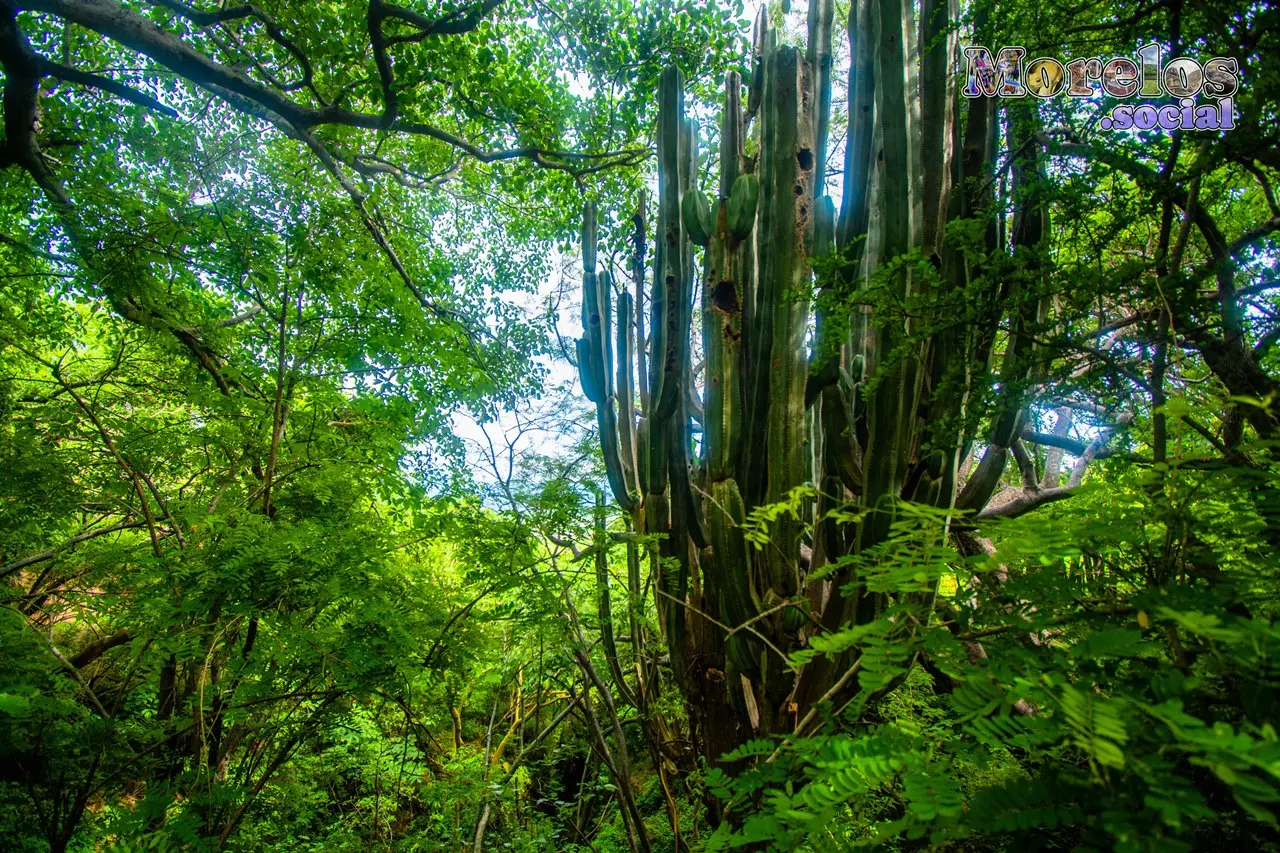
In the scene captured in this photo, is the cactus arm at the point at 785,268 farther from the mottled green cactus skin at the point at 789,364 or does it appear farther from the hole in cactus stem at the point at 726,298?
the hole in cactus stem at the point at 726,298

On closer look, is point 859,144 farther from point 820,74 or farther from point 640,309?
point 640,309

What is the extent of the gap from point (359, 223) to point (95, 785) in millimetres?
3835

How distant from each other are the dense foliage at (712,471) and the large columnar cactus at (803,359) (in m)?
0.02

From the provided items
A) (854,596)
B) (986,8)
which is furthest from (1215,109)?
(854,596)

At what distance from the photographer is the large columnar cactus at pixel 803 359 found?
1.83m

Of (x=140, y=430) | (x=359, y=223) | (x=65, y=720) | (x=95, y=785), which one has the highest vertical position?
(x=359, y=223)

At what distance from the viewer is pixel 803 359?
2.11 meters

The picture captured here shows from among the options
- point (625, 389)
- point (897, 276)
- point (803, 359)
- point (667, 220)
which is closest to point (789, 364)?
point (803, 359)

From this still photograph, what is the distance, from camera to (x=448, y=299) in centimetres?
559

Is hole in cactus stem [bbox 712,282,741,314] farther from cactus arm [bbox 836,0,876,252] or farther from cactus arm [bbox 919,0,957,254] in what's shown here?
cactus arm [bbox 919,0,957,254]

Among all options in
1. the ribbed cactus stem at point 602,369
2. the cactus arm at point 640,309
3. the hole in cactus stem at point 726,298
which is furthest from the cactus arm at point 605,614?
the hole in cactus stem at point 726,298

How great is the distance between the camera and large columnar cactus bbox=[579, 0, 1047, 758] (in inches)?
72.2

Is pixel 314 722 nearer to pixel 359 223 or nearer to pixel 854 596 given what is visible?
pixel 854 596

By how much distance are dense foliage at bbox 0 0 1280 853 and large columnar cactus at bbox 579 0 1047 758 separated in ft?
Result: 0.06
